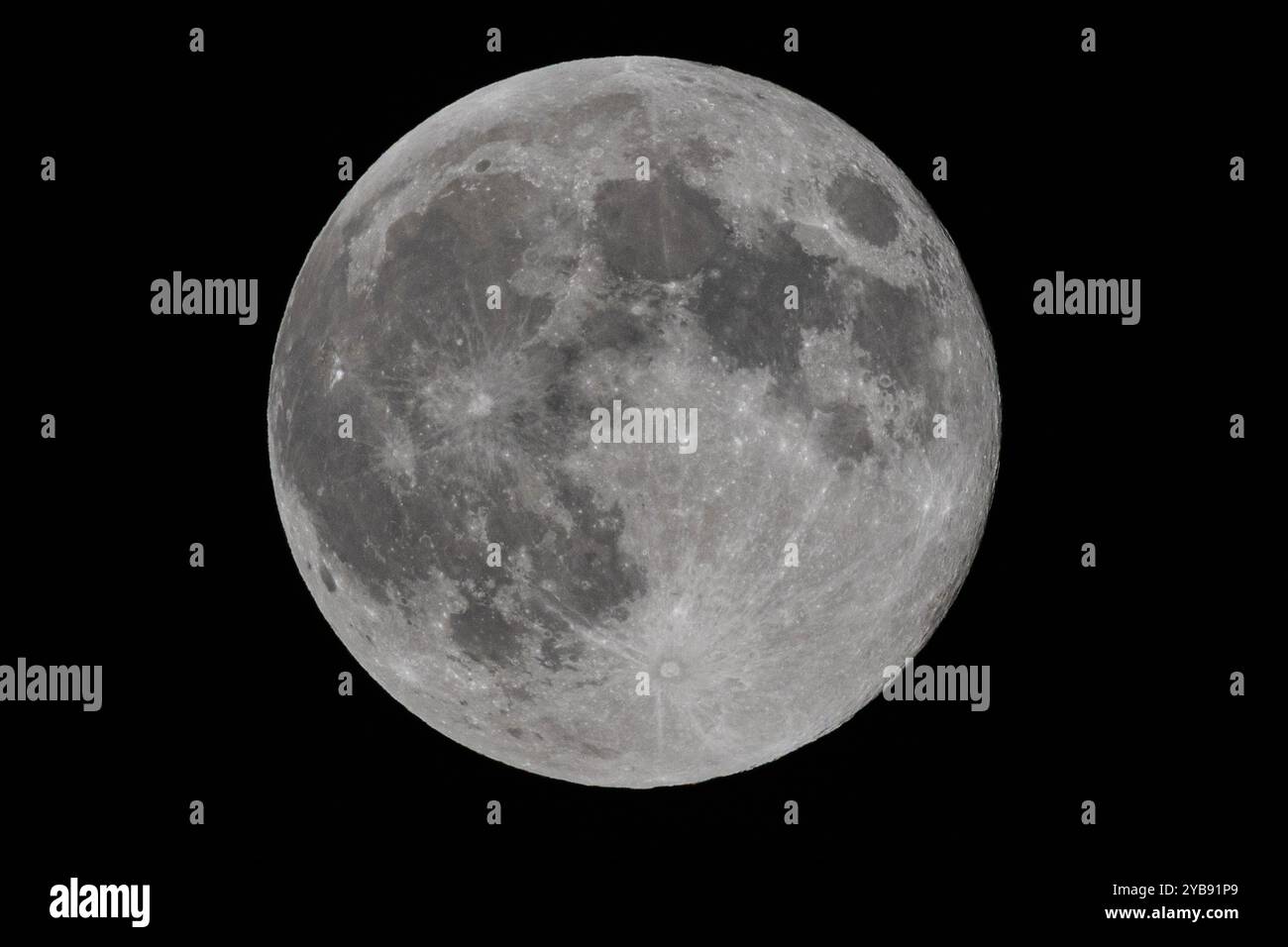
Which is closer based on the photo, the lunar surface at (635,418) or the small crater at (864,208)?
the lunar surface at (635,418)

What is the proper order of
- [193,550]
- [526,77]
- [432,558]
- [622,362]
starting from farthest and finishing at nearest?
[193,550], [526,77], [432,558], [622,362]

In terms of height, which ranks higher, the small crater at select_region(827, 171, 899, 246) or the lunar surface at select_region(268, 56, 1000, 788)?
the small crater at select_region(827, 171, 899, 246)

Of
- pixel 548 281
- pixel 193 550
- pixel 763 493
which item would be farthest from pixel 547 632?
pixel 193 550

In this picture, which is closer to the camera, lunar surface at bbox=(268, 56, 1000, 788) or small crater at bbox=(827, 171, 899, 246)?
lunar surface at bbox=(268, 56, 1000, 788)

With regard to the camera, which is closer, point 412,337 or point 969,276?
point 412,337

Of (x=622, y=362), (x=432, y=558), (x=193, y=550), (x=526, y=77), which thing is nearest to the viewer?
(x=622, y=362)

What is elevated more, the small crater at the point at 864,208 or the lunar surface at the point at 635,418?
the small crater at the point at 864,208

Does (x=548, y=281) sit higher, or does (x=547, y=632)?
(x=548, y=281)

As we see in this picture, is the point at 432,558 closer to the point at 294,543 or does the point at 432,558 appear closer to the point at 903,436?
the point at 294,543
